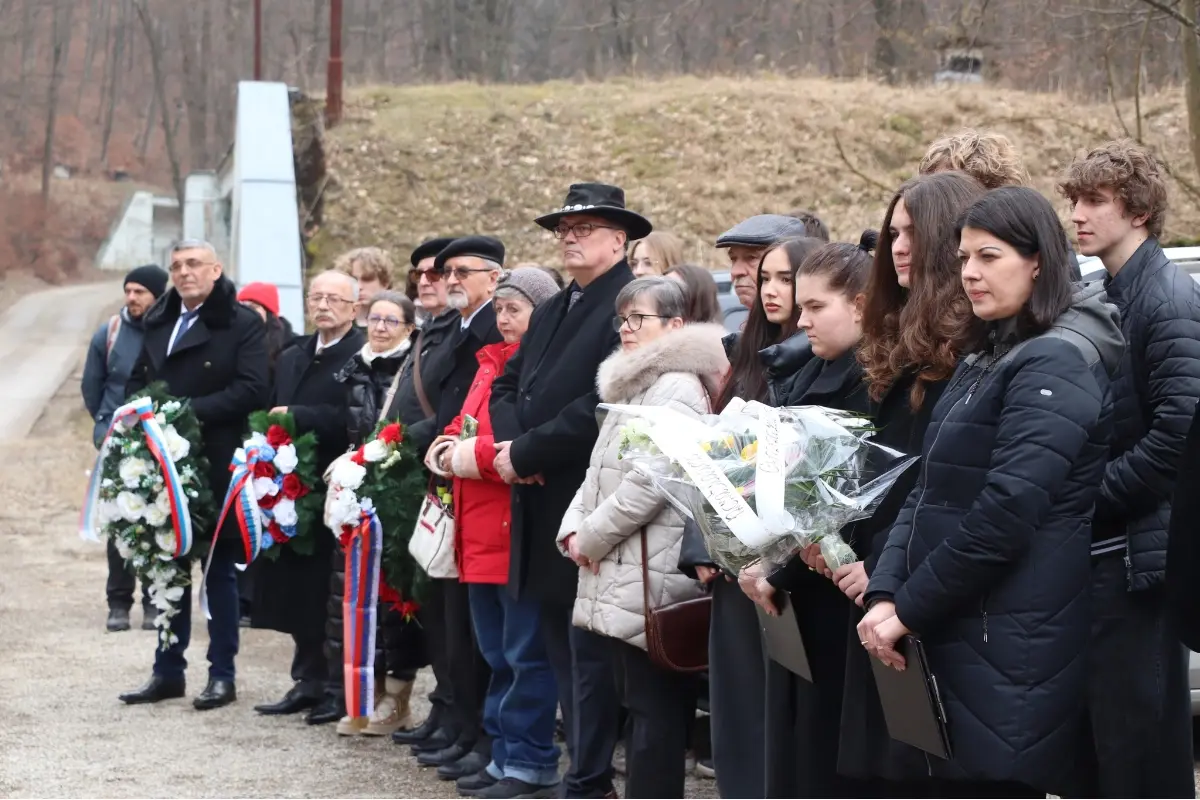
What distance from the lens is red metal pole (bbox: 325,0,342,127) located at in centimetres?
2453

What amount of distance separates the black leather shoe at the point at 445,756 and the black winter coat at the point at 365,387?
5.18ft

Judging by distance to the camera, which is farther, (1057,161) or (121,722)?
(1057,161)

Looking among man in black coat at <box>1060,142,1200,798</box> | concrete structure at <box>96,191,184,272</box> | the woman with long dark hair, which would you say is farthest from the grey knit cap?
concrete structure at <box>96,191,184,272</box>

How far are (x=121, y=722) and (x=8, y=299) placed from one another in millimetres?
38505

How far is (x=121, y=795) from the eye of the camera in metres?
6.31

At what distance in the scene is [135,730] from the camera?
7.48m

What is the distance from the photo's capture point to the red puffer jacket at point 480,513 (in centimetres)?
625

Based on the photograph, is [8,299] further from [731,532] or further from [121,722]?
[731,532]

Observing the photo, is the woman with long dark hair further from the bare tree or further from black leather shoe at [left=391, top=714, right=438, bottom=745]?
the bare tree

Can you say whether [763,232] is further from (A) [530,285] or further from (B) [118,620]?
(B) [118,620]

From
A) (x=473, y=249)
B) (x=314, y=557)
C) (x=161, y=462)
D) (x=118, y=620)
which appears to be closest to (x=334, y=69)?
(x=118, y=620)

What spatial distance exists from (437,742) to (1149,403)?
13.1ft

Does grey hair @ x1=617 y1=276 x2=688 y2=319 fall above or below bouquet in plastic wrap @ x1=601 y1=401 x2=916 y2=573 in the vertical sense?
above

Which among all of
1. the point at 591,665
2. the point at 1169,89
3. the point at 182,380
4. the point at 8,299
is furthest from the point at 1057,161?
the point at 8,299
